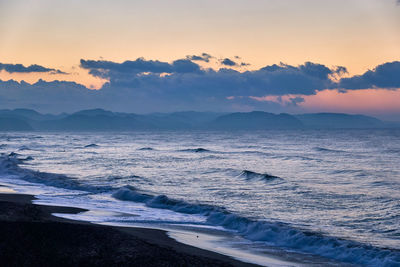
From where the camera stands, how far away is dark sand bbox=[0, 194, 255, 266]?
9.84 meters

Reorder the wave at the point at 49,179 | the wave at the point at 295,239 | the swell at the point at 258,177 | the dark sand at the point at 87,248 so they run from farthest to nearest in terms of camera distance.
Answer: the swell at the point at 258,177
the wave at the point at 49,179
the wave at the point at 295,239
the dark sand at the point at 87,248

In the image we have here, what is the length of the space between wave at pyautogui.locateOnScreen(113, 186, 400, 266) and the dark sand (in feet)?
10.5

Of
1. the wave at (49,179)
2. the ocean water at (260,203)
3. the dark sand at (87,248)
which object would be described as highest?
the dark sand at (87,248)

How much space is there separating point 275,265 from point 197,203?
968 centimetres

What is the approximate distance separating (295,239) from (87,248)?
684 centimetres

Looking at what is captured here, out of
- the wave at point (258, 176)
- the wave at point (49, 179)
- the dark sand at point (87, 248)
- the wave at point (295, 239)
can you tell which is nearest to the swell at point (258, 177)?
the wave at point (258, 176)

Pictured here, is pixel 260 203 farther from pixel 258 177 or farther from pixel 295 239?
pixel 258 177

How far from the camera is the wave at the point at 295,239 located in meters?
11.9

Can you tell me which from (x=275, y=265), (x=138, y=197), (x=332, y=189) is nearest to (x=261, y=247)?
(x=275, y=265)

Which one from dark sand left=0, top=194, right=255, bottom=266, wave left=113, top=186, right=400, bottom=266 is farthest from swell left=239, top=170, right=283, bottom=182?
dark sand left=0, top=194, right=255, bottom=266

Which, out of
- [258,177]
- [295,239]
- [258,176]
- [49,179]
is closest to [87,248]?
[295,239]

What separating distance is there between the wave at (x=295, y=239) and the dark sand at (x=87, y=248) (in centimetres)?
320

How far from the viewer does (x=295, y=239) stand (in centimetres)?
1376

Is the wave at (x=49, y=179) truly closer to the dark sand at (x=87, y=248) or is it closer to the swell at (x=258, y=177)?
the swell at (x=258, y=177)
